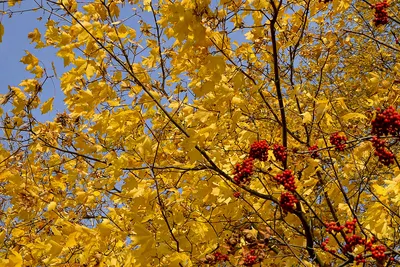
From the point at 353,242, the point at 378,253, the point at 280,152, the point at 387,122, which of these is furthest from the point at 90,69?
the point at 378,253

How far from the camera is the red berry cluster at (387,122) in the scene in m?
2.20

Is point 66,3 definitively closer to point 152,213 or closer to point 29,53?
point 29,53

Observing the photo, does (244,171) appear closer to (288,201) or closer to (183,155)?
(288,201)

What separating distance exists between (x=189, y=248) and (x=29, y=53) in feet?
5.84

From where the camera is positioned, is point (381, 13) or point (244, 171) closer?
point (244, 171)

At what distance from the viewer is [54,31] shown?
9.09 ft

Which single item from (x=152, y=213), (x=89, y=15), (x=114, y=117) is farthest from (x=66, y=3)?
(x=152, y=213)

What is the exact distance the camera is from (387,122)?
222 cm

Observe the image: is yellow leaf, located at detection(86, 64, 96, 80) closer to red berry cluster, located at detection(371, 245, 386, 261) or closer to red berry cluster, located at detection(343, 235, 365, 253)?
red berry cluster, located at detection(343, 235, 365, 253)

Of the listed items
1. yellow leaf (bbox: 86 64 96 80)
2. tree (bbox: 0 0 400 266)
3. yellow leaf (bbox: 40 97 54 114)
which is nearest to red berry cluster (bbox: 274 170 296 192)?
tree (bbox: 0 0 400 266)

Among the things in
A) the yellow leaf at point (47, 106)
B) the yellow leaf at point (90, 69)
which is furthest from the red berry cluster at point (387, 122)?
the yellow leaf at point (47, 106)

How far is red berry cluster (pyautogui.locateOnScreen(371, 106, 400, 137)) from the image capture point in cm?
220

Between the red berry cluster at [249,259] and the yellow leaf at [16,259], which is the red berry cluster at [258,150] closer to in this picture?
the red berry cluster at [249,259]

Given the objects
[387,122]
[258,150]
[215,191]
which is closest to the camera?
[387,122]
